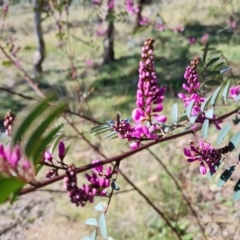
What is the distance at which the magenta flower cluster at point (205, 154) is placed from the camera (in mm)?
771

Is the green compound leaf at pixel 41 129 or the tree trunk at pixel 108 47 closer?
the green compound leaf at pixel 41 129

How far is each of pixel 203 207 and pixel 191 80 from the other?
207 cm

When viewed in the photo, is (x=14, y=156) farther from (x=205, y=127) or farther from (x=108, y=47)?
(x=108, y=47)

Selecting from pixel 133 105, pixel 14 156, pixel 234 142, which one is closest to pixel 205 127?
pixel 234 142

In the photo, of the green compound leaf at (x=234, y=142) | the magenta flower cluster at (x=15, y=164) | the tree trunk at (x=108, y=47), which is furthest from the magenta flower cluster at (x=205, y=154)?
the tree trunk at (x=108, y=47)

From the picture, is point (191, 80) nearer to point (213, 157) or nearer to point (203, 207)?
point (213, 157)

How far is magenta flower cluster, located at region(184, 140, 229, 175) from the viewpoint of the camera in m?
0.77

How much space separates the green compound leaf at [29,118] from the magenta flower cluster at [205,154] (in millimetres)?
→ 441

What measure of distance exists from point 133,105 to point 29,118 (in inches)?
173

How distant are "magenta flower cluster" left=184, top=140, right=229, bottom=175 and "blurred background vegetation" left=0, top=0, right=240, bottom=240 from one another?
1.12m

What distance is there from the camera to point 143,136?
0.75 m

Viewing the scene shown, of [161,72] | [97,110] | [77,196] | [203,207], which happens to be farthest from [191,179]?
[161,72]

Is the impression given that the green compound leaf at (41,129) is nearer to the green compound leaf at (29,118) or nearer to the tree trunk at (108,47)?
the green compound leaf at (29,118)

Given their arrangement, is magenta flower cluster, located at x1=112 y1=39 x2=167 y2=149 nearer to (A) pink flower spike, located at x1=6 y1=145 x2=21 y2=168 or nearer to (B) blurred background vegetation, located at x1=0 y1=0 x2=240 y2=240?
(A) pink flower spike, located at x1=6 y1=145 x2=21 y2=168
